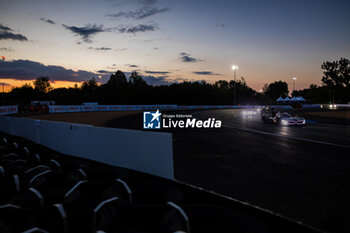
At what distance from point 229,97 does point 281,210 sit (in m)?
86.2

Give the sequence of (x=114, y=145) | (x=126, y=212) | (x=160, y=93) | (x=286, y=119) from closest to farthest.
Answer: (x=126, y=212)
(x=114, y=145)
(x=286, y=119)
(x=160, y=93)

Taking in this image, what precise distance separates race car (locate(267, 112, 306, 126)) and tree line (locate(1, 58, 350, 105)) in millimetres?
44164

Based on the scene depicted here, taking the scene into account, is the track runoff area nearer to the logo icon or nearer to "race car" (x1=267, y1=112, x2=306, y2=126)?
the logo icon

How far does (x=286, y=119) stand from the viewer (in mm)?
19812

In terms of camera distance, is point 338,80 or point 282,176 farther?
point 338,80

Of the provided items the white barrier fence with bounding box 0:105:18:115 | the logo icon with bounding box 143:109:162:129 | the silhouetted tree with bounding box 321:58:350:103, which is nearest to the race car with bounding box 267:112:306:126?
the logo icon with bounding box 143:109:162:129

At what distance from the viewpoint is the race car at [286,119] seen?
19.2m

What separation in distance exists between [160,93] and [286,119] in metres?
68.7

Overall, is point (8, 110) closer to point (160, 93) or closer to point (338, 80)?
point (160, 93)

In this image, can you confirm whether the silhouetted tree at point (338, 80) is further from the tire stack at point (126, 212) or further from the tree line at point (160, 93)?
the tire stack at point (126, 212)

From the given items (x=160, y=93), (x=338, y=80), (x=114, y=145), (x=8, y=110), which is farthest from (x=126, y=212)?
(x=338, y=80)

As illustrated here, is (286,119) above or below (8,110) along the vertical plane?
below

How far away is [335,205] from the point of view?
430cm

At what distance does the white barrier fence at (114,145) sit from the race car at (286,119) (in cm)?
1720
